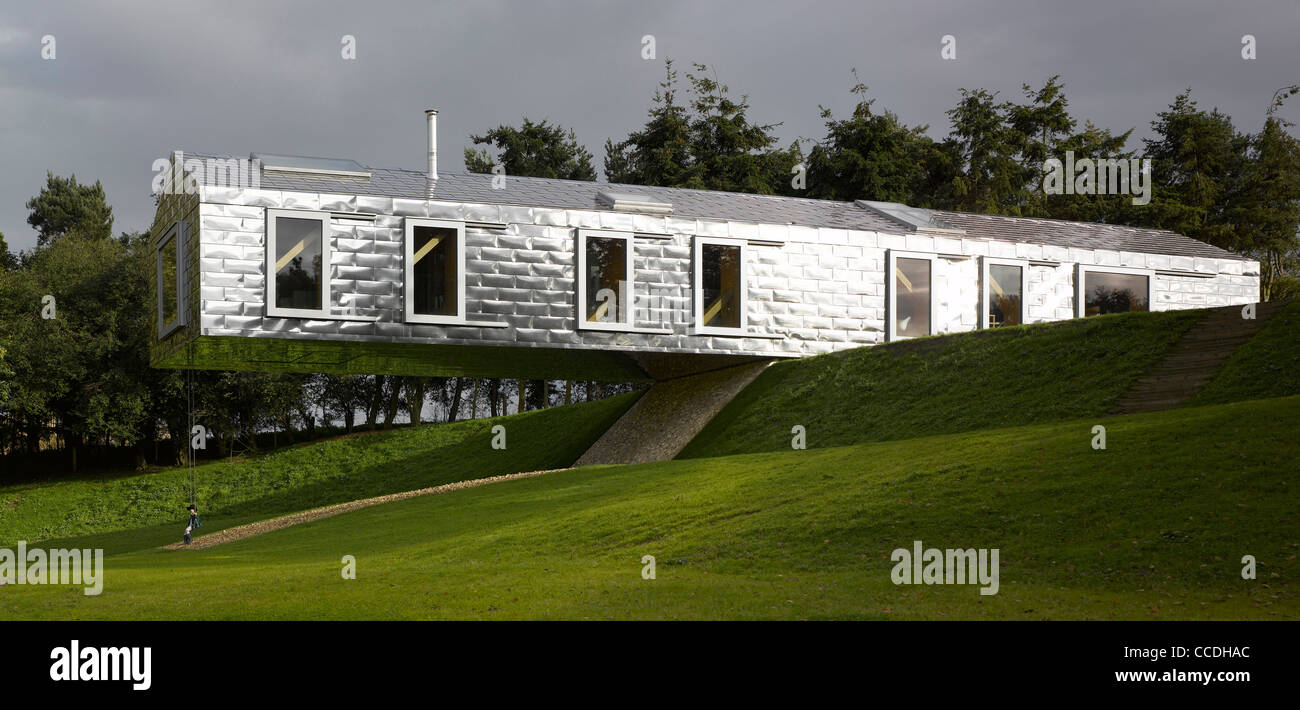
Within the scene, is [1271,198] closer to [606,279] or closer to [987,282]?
[987,282]

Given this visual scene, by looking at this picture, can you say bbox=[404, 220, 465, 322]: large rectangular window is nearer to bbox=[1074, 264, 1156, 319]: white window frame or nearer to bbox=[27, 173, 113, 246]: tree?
bbox=[1074, 264, 1156, 319]: white window frame

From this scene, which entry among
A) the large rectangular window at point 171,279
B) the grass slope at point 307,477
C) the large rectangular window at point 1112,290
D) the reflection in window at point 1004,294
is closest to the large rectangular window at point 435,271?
the large rectangular window at point 171,279

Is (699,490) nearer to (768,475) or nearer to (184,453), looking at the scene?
(768,475)

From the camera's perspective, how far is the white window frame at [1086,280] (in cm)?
3609

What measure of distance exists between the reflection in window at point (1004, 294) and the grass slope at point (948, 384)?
168 inches

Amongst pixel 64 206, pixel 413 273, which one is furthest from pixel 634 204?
pixel 64 206

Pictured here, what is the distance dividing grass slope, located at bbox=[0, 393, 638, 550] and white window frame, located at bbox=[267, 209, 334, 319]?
1185cm

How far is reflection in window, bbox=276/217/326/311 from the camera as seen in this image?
27.5 m

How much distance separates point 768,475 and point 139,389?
36.0m

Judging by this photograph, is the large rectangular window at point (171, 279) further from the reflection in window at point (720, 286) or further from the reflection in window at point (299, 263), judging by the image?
the reflection in window at point (720, 286)

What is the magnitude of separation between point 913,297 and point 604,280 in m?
9.83

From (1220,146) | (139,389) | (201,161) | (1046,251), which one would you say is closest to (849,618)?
(201,161)

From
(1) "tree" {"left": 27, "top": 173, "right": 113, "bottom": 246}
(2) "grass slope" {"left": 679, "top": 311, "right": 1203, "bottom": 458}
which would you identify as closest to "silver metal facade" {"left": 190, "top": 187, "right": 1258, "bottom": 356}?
(2) "grass slope" {"left": 679, "top": 311, "right": 1203, "bottom": 458}

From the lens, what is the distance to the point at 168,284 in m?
29.7
